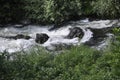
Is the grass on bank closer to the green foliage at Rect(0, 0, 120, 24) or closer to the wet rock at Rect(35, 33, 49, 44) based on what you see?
the wet rock at Rect(35, 33, 49, 44)

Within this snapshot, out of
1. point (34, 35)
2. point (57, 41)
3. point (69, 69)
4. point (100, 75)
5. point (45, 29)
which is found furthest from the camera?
point (45, 29)

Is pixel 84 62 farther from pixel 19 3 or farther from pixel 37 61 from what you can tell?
pixel 19 3

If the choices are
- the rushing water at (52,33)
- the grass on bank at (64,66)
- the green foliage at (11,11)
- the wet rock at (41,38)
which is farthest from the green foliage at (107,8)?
the grass on bank at (64,66)

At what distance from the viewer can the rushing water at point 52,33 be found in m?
13.1

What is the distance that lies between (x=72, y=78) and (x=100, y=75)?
0.58m

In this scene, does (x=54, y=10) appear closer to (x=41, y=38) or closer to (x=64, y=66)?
(x=41, y=38)

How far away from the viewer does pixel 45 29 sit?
16.0m

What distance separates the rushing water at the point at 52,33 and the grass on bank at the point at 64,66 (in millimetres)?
3794

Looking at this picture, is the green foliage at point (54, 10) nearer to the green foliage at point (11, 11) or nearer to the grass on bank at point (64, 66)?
the green foliage at point (11, 11)

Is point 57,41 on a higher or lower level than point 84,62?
lower

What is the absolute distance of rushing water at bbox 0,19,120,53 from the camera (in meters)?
13.1

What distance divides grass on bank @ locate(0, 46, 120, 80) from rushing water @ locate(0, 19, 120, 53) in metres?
3.79

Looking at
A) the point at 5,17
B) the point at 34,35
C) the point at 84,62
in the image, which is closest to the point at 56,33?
the point at 34,35

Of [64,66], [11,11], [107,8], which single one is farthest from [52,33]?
[64,66]
